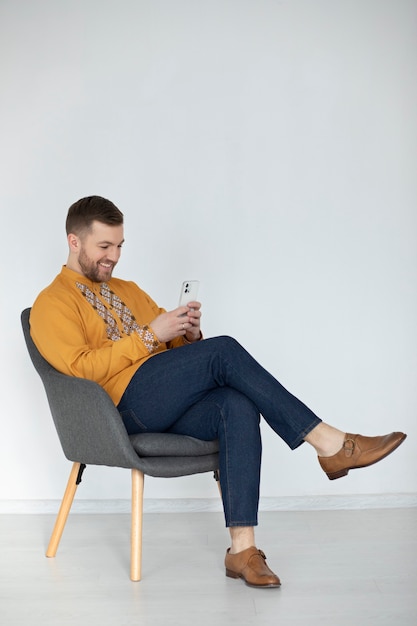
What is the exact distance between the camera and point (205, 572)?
8.54 ft

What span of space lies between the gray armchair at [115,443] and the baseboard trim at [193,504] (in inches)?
34.8

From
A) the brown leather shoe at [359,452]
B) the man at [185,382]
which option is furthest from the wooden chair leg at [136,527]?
the brown leather shoe at [359,452]

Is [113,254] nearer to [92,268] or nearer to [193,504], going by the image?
[92,268]

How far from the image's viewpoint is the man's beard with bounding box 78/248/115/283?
2.76 metres

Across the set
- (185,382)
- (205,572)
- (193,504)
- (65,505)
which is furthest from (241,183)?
(205,572)

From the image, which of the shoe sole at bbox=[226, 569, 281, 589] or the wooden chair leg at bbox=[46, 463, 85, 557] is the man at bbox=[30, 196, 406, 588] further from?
the wooden chair leg at bbox=[46, 463, 85, 557]

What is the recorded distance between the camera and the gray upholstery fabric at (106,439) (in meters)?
2.45

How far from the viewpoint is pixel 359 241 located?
3.51 m

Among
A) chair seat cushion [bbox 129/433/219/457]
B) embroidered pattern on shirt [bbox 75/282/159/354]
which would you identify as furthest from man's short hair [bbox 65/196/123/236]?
chair seat cushion [bbox 129/433/219/457]

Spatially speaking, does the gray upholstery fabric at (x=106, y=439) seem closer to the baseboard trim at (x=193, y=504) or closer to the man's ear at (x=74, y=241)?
the man's ear at (x=74, y=241)

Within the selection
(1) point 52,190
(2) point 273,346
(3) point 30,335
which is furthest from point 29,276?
(2) point 273,346

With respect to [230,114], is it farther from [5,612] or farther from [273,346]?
[5,612]

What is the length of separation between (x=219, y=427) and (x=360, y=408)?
1181 mm

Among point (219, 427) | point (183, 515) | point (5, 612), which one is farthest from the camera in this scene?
point (183, 515)
